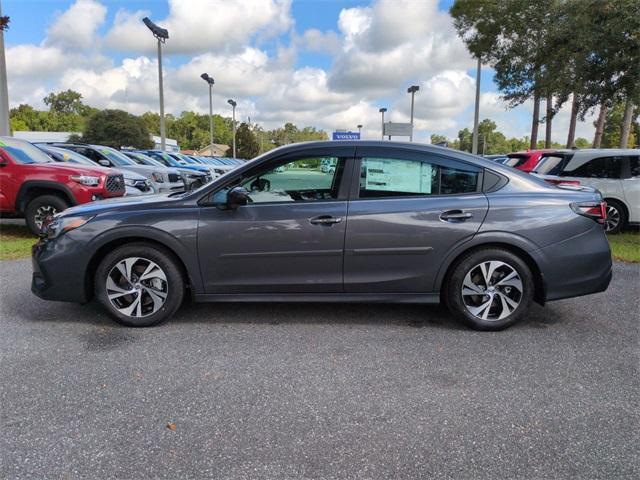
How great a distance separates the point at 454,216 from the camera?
4.06 metres

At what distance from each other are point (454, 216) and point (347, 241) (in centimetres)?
91

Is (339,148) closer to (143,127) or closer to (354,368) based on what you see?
(354,368)

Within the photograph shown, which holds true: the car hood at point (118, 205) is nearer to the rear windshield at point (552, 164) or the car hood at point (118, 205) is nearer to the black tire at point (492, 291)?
the black tire at point (492, 291)

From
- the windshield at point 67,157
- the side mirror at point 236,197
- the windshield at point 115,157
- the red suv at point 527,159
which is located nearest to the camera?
the side mirror at point 236,197

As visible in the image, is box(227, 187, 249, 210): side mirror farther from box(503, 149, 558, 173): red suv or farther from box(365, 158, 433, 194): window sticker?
box(503, 149, 558, 173): red suv

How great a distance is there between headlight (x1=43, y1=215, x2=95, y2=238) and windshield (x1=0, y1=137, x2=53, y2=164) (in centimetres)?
484

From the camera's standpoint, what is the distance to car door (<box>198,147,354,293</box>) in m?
4.06

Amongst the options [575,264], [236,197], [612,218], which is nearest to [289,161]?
[236,197]

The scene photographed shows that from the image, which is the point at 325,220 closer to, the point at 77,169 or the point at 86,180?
the point at 86,180

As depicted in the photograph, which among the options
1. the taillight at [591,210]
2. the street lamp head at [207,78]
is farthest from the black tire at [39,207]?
the street lamp head at [207,78]

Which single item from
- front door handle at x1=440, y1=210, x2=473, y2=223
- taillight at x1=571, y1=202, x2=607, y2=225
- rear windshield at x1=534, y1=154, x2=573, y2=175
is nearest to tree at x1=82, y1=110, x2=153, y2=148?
rear windshield at x1=534, y1=154, x2=573, y2=175

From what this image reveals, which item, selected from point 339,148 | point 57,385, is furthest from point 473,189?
point 57,385

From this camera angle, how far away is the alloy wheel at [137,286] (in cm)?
415

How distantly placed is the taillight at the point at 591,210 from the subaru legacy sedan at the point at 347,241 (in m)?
0.01
